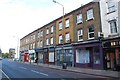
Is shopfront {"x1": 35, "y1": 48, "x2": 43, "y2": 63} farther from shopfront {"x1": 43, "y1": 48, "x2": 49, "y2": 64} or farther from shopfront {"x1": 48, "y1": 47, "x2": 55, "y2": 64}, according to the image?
shopfront {"x1": 48, "y1": 47, "x2": 55, "y2": 64}

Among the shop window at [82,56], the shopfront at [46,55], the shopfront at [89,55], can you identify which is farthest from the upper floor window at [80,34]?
the shopfront at [46,55]

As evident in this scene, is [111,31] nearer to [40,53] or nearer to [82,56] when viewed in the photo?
[82,56]

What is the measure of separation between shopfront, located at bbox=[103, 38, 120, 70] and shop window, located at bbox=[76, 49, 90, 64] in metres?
4.28

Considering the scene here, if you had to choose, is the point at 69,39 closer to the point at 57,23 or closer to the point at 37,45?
the point at 57,23

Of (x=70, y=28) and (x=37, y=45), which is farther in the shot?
(x=37, y=45)

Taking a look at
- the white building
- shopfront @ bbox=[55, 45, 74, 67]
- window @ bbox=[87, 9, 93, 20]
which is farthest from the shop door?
shopfront @ bbox=[55, 45, 74, 67]

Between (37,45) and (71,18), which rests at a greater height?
(71,18)

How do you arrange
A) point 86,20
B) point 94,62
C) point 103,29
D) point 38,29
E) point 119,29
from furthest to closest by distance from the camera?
point 38,29
point 86,20
point 94,62
point 103,29
point 119,29

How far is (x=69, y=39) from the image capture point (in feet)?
111

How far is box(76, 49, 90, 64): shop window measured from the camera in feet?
96.1

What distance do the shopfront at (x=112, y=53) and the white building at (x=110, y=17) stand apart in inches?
36.6

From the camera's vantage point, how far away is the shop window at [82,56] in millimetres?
29281

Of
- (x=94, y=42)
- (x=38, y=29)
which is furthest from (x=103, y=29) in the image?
(x=38, y=29)

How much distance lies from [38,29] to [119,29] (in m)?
32.3
